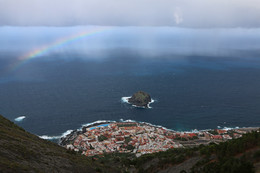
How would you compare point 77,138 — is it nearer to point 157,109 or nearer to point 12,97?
point 157,109

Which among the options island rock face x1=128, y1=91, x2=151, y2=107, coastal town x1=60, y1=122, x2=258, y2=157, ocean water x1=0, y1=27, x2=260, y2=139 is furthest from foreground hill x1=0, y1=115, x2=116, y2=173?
island rock face x1=128, y1=91, x2=151, y2=107

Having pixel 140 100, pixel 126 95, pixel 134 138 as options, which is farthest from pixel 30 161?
pixel 126 95

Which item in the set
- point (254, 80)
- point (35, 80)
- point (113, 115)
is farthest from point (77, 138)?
point (254, 80)

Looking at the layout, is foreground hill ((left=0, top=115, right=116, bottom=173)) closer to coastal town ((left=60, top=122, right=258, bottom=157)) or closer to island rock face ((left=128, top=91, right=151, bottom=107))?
coastal town ((left=60, top=122, right=258, bottom=157))

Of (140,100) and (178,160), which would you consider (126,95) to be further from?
(178,160)

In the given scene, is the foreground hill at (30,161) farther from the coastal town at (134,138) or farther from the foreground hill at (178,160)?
the coastal town at (134,138)

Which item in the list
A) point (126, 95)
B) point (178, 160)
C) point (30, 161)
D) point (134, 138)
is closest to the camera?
point (30, 161)

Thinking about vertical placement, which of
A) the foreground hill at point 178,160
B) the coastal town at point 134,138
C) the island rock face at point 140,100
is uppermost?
the island rock face at point 140,100

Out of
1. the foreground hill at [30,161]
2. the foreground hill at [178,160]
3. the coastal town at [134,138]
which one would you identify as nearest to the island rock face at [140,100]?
the coastal town at [134,138]

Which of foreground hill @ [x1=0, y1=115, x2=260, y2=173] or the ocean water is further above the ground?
the ocean water
